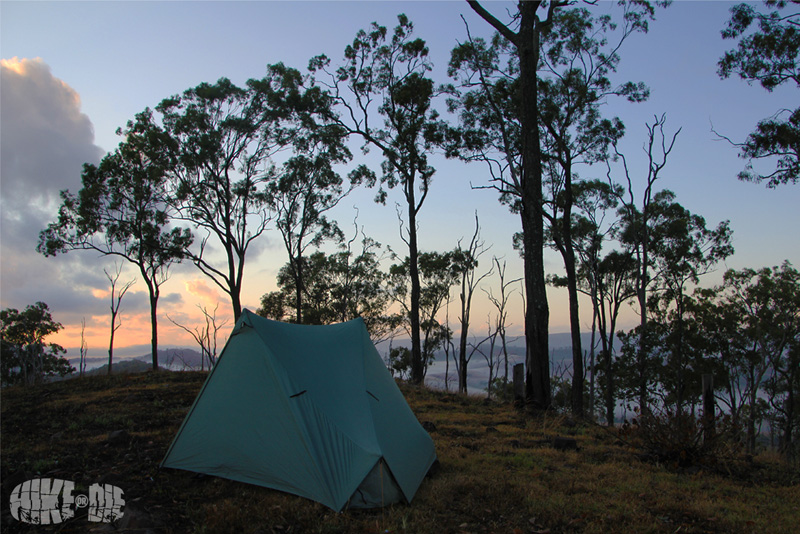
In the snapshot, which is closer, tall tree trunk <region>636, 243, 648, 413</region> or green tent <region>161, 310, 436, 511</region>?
green tent <region>161, 310, 436, 511</region>

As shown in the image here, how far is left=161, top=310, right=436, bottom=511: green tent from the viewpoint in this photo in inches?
193

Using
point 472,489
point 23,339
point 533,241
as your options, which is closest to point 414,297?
point 533,241

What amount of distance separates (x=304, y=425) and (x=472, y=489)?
2.13 metres

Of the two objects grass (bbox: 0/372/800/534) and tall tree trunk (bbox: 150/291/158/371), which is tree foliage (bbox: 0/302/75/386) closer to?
tall tree trunk (bbox: 150/291/158/371)

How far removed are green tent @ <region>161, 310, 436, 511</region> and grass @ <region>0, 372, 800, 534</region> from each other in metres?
0.19

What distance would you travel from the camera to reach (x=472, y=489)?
Result: 215 inches

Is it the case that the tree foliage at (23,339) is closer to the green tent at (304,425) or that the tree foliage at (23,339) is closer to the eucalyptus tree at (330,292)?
the eucalyptus tree at (330,292)

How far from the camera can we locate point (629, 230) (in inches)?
1000

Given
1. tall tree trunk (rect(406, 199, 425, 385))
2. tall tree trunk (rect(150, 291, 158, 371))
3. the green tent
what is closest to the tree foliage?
tall tree trunk (rect(150, 291, 158, 371))

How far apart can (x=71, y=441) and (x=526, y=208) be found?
10.4 metres

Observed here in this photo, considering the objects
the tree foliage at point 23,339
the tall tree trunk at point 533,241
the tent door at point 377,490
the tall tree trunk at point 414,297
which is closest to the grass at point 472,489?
the tent door at point 377,490

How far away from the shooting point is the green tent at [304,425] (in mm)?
4914

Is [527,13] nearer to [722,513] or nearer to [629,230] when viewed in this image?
[722,513]

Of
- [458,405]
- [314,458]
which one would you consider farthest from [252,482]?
[458,405]
